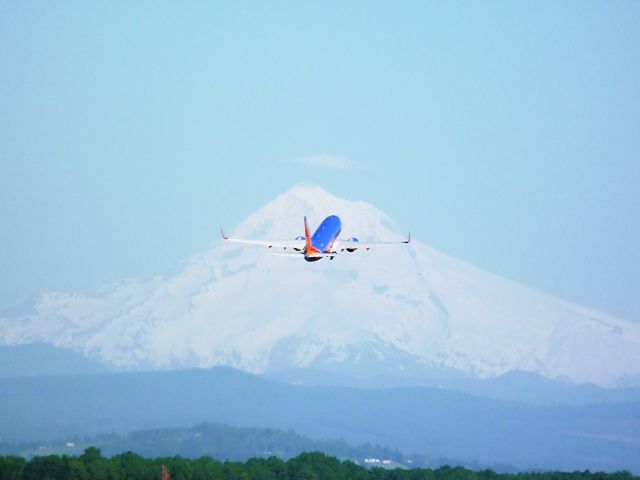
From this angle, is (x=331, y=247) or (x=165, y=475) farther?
(x=165, y=475)

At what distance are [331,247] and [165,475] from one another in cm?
4537

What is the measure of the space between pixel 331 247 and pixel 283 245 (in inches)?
250

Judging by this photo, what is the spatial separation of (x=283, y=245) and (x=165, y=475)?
4574 cm

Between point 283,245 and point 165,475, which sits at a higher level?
point 283,245

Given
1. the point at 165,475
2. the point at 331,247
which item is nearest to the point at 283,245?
the point at 331,247

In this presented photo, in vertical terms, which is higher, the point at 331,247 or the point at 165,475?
the point at 331,247

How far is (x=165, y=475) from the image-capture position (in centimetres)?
19962

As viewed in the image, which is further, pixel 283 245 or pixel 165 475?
pixel 165 475

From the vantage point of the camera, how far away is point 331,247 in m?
172

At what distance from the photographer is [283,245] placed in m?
168

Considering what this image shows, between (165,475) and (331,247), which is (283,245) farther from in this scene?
(165,475)
